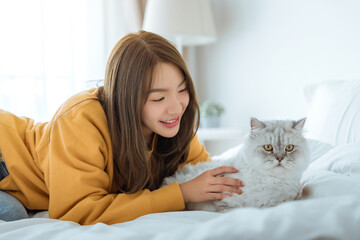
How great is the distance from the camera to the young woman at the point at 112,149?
104cm

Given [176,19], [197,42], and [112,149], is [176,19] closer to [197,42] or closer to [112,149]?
[197,42]

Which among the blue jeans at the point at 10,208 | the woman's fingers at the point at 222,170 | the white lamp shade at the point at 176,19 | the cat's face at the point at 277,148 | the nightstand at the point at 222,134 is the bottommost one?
the nightstand at the point at 222,134

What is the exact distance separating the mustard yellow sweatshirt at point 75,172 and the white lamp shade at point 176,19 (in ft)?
4.42

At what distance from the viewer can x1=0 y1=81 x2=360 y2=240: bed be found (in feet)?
1.77

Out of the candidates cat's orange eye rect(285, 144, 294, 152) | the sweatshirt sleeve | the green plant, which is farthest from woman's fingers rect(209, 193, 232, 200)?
the green plant

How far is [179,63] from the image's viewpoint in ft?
3.89

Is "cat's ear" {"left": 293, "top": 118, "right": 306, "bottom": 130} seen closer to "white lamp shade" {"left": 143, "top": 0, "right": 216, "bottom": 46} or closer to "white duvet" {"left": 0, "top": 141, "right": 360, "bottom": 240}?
"white duvet" {"left": 0, "top": 141, "right": 360, "bottom": 240}

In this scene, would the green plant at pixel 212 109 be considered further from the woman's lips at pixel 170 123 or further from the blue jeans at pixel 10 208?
the blue jeans at pixel 10 208

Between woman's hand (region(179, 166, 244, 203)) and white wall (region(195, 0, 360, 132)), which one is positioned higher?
white wall (region(195, 0, 360, 132))

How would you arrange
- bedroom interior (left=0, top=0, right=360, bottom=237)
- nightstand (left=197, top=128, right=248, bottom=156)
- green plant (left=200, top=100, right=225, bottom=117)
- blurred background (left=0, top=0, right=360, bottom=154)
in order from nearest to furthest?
bedroom interior (left=0, top=0, right=360, bottom=237) → blurred background (left=0, top=0, right=360, bottom=154) → nightstand (left=197, top=128, right=248, bottom=156) → green plant (left=200, top=100, right=225, bottom=117)

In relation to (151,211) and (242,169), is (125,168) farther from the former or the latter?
(242,169)

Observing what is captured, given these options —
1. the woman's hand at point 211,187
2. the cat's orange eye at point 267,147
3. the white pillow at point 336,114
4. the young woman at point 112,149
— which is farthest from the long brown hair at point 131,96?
the white pillow at point 336,114

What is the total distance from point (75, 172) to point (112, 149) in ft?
0.55

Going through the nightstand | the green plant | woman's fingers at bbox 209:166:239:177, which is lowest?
the nightstand
